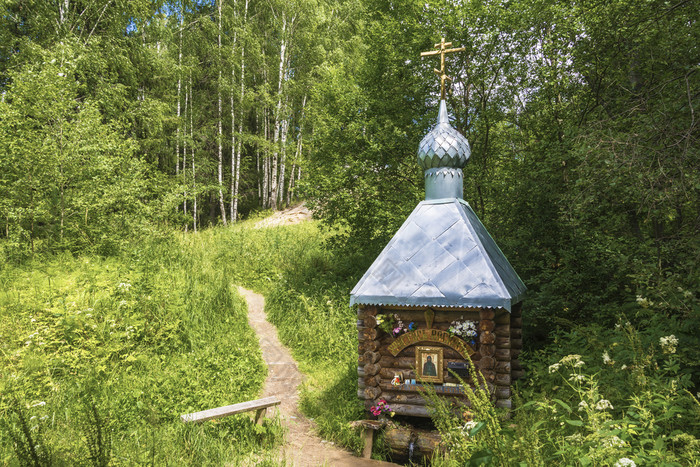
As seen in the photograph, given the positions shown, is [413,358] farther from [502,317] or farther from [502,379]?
[502,317]

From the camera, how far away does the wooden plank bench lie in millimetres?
4441

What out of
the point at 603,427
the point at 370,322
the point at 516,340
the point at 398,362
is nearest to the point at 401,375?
the point at 398,362

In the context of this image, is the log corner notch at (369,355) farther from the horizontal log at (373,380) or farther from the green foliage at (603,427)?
the green foliage at (603,427)

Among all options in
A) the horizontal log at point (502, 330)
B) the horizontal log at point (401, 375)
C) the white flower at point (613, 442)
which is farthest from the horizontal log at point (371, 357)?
the white flower at point (613, 442)

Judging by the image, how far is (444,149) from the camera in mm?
5551

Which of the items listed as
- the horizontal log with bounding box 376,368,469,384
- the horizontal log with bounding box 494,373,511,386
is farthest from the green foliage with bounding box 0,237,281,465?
the horizontal log with bounding box 494,373,511,386

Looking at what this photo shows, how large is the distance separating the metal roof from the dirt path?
6.31 ft

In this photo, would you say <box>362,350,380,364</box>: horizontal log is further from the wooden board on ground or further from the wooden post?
the wooden board on ground

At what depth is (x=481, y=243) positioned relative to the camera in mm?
4824

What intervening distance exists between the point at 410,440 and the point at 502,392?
123 cm

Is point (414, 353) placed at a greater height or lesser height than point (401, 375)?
greater

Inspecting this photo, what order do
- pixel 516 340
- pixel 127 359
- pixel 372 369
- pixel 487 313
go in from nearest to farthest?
pixel 487 313 → pixel 372 369 → pixel 127 359 → pixel 516 340

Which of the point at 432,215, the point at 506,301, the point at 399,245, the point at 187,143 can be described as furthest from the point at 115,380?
the point at 187,143

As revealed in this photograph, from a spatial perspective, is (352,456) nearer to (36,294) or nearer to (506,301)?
(506,301)
